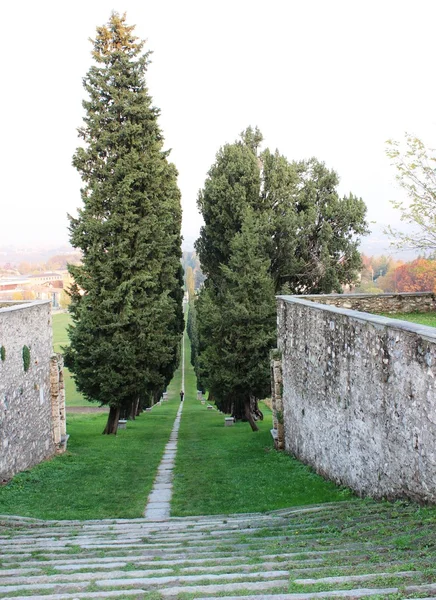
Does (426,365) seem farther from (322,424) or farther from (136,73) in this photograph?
(136,73)

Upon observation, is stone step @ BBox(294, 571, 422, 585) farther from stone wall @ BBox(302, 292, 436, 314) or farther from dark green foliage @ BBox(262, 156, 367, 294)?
dark green foliage @ BBox(262, 156, 367, 294)

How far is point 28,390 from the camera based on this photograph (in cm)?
1466

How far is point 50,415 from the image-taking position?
56.1 ft

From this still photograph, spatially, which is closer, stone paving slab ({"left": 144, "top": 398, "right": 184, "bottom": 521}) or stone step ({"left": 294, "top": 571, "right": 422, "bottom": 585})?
stone step ({"left": 294, "top": 571, "right": 422, "bottom": 585})

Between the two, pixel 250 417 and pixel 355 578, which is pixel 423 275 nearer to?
pixel 250 417

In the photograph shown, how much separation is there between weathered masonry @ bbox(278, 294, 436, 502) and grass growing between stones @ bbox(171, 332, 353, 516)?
0.49 meters

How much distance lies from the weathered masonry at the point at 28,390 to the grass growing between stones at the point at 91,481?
45 centimetres

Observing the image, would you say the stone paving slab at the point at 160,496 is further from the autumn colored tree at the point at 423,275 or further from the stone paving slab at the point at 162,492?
the autumn colored tree at the point at 423,275

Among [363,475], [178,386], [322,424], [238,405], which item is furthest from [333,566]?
[178,386]

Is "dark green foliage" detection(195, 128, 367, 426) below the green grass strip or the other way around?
the other way around

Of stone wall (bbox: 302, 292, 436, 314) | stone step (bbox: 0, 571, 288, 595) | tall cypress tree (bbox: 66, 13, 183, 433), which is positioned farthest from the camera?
tall cypress tree (bbox: 66, 13, 183, 433)

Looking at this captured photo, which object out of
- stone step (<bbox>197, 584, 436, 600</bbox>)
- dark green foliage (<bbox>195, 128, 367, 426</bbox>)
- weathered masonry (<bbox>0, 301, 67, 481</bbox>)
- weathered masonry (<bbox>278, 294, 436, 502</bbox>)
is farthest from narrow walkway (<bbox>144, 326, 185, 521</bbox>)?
stone step (<bbox>197, 584, 436, 600</bbox>)

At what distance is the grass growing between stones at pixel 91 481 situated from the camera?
1102 centimetres

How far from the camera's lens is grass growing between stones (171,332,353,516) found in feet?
35.6
